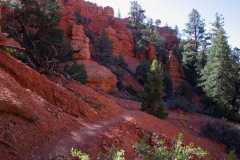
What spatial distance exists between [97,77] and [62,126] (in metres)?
21.9

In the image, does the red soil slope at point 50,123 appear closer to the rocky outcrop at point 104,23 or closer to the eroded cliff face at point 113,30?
the eroded cliff face at point 113,30

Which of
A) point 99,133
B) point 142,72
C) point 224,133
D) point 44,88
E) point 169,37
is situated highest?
point 169,37

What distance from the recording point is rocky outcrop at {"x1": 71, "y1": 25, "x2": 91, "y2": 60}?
38.9 metres

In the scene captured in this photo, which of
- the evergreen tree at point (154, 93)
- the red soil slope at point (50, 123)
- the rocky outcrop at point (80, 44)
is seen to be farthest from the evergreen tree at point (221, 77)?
the red soil slope at point (50, 123)

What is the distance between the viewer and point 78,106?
18031 mm

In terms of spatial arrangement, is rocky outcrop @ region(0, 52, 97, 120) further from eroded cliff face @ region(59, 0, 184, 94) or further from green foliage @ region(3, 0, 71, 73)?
eroded cliff face @ region(59, 0, 184, 94)

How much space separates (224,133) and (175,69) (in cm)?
2542

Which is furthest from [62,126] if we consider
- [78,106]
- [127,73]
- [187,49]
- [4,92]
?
[187,49]

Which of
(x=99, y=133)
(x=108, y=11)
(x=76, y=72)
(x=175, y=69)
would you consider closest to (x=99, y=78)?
(x=76, y=72)

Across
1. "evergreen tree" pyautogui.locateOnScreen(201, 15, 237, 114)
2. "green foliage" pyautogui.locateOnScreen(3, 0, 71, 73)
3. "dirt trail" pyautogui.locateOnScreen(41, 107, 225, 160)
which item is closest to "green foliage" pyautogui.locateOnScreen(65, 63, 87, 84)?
"green foliage" pyautogui.locateOnScreen(3, 0, 71, 73)

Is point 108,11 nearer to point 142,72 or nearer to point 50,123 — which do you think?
point 142,72

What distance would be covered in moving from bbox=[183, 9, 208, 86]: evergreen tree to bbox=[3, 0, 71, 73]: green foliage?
22.6 meters

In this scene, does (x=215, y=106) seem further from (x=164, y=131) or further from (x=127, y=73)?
(x=164, y=131)

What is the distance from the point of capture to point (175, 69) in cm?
5262
